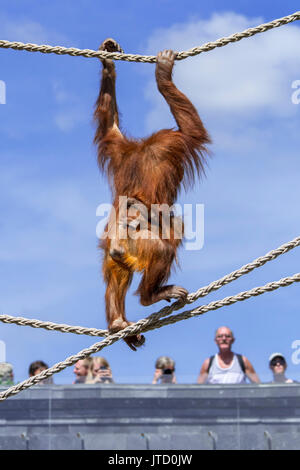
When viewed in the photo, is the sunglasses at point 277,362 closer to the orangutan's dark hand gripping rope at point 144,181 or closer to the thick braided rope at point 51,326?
the orangutan's dark hand gripping rope at point 144,181

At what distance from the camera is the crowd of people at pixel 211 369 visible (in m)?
8.57

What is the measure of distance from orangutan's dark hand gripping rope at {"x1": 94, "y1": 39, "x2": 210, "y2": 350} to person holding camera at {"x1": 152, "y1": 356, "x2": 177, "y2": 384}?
2711 millimetres

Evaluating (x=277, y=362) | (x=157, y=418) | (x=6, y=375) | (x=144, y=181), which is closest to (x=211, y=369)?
(x=277, y=362)

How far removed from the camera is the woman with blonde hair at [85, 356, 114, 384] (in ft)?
29.3

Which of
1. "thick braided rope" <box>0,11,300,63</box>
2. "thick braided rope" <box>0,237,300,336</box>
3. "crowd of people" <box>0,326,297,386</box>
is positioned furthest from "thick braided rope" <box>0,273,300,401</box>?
"crowd of people" <box>0,326,297,386</box>

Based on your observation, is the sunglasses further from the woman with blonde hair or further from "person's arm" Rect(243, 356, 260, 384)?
the woman with blonde hair

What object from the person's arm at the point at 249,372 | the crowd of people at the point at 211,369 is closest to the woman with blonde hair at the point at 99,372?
the crowd of people at the point at 211,369

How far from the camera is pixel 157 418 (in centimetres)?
935

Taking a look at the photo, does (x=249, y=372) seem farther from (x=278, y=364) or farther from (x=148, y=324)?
(x=148, y=324)
